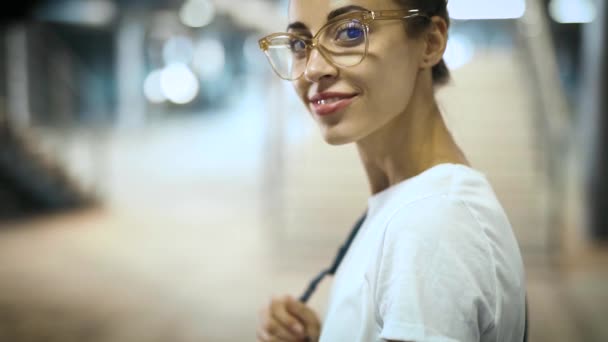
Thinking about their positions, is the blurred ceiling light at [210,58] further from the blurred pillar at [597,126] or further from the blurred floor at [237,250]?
the blurred pillar at [597,126]

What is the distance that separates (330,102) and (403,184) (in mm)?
173

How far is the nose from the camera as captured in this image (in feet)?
2.51

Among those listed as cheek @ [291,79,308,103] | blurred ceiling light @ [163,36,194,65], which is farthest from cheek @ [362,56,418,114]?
blurred ceiling light @ [163,36,194,65]

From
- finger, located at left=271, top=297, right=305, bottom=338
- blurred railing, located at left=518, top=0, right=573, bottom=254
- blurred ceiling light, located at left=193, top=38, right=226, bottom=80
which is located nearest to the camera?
finger, located at left=271, top=297, right=305, bottom=338

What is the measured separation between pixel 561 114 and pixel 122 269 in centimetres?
411

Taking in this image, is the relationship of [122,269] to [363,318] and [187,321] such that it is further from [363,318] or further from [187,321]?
[363,318]

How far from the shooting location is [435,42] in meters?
0.84

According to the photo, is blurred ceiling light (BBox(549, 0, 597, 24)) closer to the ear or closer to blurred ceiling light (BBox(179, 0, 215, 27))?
blurred ceiling light (BBox(179, 0, 215, 27))

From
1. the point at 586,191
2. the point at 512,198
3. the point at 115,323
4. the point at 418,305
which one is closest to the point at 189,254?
the point at 115,323

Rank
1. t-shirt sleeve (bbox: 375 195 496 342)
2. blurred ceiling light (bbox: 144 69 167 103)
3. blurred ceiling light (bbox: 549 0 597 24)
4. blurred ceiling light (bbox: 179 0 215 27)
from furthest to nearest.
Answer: blurred ceiling light (bbox: 144 69 167 103), blurred ceiling light (bbox: 549 0 597 24), blurred ceiling light (bbox: 179 0 215 27), t-shirt sleeve (bbox: 375 195 496 342)

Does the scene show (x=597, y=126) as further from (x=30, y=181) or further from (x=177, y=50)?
(x=177, y=50)

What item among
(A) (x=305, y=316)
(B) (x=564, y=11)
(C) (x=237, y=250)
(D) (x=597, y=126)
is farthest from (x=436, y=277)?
(B) (x=564, y=11)

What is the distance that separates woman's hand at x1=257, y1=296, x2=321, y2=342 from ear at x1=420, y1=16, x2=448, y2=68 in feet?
1.72

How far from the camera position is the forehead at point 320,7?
75cm
